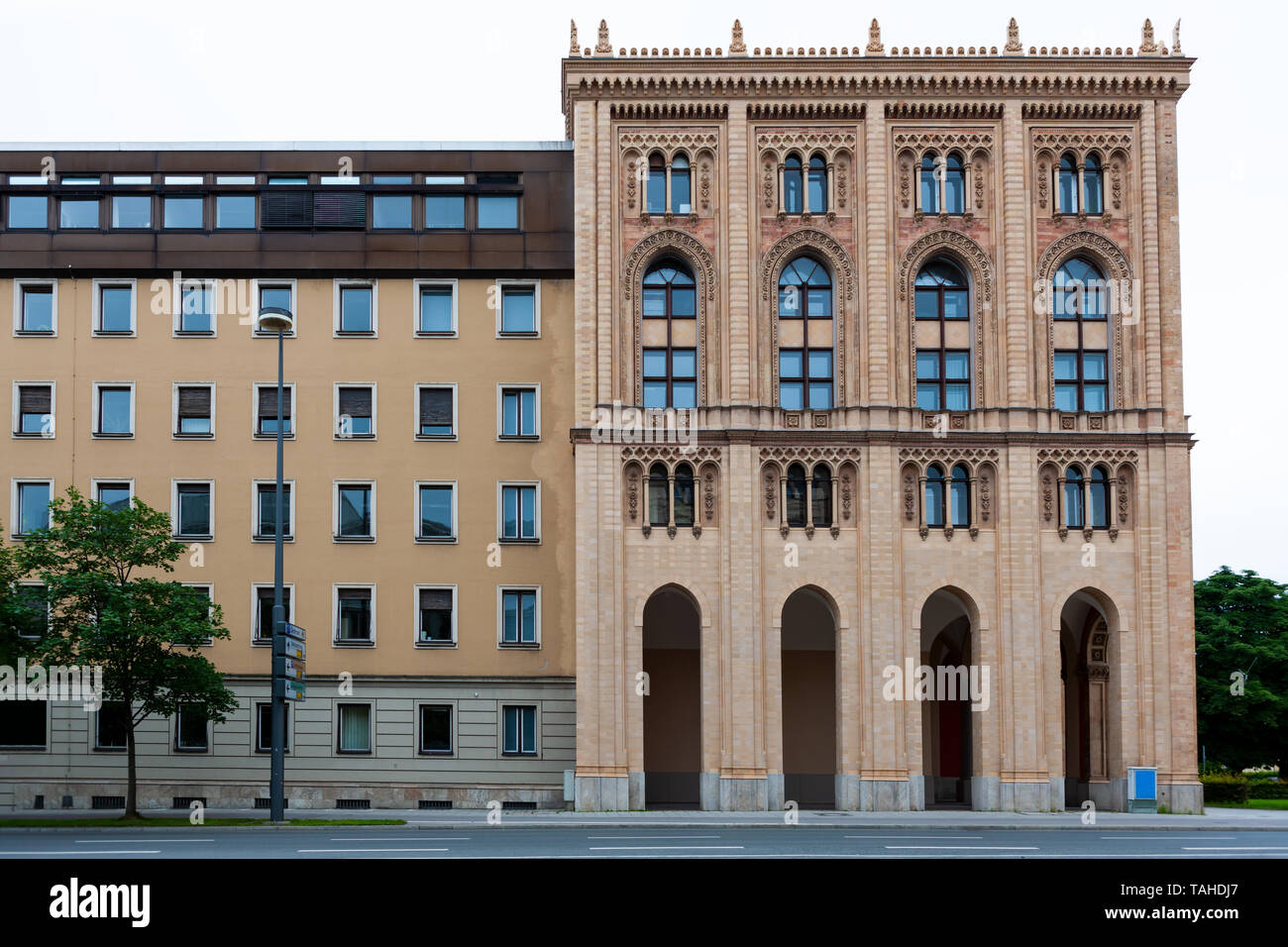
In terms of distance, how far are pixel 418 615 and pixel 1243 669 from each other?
131 ft

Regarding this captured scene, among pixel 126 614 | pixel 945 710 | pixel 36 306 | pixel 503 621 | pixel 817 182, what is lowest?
pixel 945 710

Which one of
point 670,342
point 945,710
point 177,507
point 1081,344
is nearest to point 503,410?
point 670,342

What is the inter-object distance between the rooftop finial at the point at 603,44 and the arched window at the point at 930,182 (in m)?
9.87

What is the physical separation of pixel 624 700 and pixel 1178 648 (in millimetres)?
15751

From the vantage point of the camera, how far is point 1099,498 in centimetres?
3988

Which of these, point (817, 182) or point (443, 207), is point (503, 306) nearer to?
point (443, 207)

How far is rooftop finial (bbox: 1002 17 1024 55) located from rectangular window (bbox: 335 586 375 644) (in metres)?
25.0

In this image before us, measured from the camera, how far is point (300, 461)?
138 ft

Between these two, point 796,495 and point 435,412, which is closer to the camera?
point 796,495

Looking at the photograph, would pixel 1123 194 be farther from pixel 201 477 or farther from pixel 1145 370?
pixel 201 477

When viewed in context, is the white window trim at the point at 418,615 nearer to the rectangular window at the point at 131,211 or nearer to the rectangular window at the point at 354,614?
the rectangular window at the point at 354,614

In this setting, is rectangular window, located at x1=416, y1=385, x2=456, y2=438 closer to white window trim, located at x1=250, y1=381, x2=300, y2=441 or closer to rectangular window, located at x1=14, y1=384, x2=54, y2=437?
white window trim, located at x1=250, y1=381, x2=300, y2=441

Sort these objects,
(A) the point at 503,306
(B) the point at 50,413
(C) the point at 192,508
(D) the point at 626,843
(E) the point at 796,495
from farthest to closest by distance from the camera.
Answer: (A) the point at 503,306, (B) the point at 50,413, (C) the point at 192,508, (E) the point at 796,495, (D) the point at 626,843

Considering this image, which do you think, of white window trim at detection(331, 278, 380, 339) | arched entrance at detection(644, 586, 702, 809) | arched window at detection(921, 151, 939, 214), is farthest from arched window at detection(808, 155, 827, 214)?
white window trim at detection(331, 278, 380, 339)
